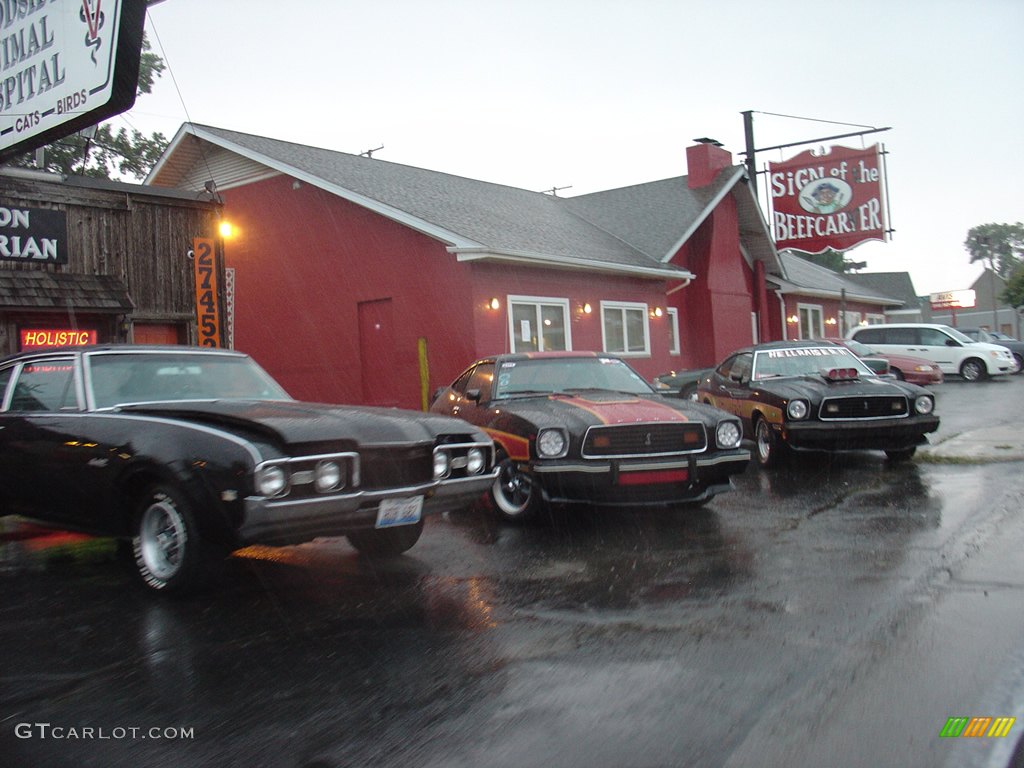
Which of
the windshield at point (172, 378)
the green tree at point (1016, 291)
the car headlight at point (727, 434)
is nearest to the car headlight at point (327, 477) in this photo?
the windshield at point (172, 378)

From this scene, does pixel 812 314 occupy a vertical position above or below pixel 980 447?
above

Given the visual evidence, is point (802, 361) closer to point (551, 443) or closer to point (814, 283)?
point (551, 443)

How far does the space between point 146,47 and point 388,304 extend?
66.3 ft

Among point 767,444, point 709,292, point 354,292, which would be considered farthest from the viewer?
point 709,292

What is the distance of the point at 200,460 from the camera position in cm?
443

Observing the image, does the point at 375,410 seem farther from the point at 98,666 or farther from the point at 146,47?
the point at 146,47

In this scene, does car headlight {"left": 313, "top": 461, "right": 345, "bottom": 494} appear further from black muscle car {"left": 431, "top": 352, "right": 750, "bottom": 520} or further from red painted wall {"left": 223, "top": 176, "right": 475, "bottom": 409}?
red painted wall {"left": 223, "top": 176, "right": 475, "bottom": 409}

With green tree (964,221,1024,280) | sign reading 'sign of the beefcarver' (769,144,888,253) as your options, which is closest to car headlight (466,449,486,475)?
sign reading 'sign of the beefcarver' (769,144,888,253)

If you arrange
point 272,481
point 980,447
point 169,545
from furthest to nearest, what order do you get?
point 980,447
point 169,545
point 272,481

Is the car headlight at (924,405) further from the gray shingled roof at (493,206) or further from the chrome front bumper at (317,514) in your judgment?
the gray shingled roof at (493,206)

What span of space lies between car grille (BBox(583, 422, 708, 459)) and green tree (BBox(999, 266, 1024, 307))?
3657cm

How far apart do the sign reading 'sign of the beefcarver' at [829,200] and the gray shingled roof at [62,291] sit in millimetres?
18007

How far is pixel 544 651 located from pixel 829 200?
73.6ft

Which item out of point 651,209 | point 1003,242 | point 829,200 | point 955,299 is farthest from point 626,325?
point 1003,242
